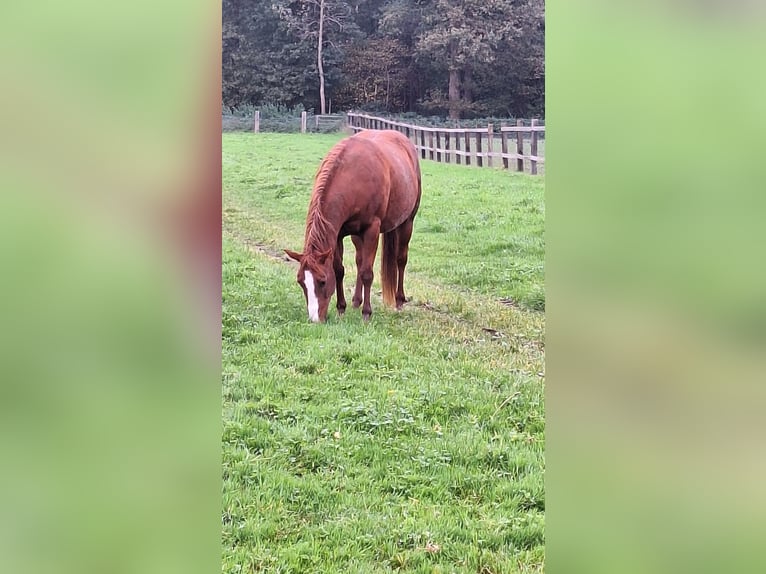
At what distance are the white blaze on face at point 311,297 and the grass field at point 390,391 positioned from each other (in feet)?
0.10

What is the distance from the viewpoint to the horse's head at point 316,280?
8.09ft

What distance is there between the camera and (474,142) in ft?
8.35

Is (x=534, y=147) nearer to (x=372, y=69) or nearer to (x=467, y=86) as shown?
(x=467, y=86)

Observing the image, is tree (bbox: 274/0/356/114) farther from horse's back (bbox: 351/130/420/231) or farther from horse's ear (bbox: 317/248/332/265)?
Result: horse's ear (bbox: 317/248/332/265)

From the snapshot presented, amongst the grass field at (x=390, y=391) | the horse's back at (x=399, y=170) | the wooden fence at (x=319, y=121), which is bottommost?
the grass field at (x=390, y=391)

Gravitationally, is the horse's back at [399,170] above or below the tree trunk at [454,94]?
below

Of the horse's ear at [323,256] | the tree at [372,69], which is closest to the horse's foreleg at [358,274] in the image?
the horse's ear at [323,256]

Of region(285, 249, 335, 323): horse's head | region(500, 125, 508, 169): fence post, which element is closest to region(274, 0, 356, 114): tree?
region(500, 125, 508, 169): fence post

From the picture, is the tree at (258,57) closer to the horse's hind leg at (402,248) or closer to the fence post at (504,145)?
the horse's hind leg at (402,248)

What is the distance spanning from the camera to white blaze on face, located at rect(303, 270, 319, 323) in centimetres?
245

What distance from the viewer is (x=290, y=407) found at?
2277mm
